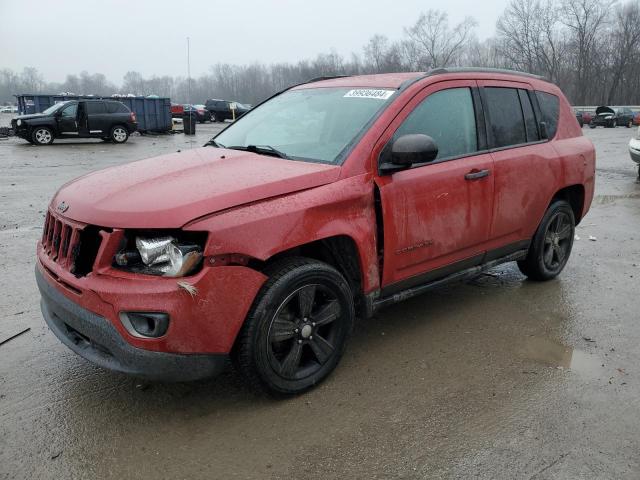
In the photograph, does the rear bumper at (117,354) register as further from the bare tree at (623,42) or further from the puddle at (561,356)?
the bare tree at (623,42)

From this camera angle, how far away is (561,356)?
3594mm

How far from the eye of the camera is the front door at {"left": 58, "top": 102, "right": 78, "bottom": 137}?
66.1 feet

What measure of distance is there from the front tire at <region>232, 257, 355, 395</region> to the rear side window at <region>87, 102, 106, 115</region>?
800 inches

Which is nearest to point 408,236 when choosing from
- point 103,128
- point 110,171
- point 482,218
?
point 482,218

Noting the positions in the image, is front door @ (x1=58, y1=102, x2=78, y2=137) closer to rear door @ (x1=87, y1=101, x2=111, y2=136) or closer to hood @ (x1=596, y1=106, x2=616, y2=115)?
rear door @ (x1=87, y1=101, x2=111, y2=136)

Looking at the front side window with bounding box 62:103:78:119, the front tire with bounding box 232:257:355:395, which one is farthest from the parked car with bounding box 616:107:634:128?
the front tire with bounding box 232:257:355:395

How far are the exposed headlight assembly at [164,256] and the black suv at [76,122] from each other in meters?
20.0

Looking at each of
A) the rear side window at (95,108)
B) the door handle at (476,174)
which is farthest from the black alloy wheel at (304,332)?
the rear side window at (95,108)

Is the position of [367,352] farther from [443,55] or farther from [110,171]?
[443,55]

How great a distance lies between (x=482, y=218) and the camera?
3.94m

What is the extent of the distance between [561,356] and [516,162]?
59.2 inches

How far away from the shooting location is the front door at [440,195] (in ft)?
11.0

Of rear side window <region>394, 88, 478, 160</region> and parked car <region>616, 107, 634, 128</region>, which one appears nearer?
rear side window <region>394, 88, 478, 160</region>

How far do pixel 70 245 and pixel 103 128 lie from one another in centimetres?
2010
